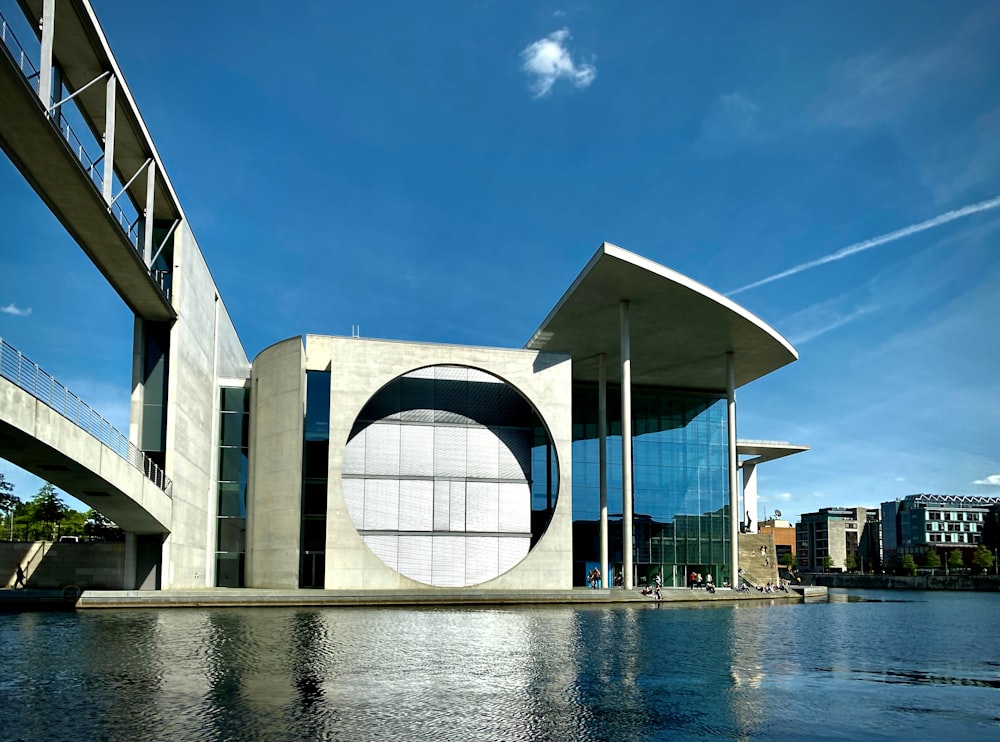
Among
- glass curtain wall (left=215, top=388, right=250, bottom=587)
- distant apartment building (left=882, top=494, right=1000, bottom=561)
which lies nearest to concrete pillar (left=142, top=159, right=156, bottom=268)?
glass curtain wall (left=215, top=388, right=250, bottom=587)

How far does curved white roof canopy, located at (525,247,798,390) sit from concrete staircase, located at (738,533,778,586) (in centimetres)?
997

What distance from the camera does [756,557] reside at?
5181 cm

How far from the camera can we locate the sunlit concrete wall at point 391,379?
33.0 meters

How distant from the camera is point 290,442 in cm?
3412

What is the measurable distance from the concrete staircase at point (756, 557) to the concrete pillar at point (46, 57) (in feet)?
140

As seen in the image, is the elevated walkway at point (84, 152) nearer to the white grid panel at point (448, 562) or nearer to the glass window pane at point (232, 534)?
the glass window pane at point (232, 534)

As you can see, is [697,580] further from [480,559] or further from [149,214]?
[149,214]

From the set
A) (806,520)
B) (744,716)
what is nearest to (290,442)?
(744,716)

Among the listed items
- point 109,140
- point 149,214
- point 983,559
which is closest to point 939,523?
point 983,559

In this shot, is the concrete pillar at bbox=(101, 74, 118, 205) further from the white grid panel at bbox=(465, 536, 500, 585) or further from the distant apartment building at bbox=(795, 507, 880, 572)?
the distant apartment building at bbox=(795, 507, 880, 572)

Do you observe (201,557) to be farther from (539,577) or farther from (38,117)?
(38,117)

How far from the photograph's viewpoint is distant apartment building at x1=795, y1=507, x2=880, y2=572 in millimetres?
144462

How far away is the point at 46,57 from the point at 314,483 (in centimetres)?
1917

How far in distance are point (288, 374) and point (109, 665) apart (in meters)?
21.7
